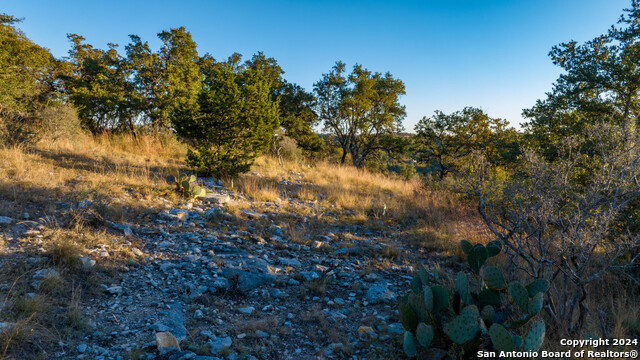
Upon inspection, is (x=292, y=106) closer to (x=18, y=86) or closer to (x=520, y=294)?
(x=18, y=86)

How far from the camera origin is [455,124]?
1365 cm

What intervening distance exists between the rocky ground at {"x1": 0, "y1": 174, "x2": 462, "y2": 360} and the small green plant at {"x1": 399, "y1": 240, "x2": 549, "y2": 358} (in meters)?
0.42

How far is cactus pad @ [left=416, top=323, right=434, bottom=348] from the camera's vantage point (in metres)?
2.23

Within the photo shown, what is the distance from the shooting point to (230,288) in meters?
3.39

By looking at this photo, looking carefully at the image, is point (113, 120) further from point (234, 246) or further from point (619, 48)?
point (619, 48)

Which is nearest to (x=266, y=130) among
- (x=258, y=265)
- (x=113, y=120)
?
(x=258, y=265)

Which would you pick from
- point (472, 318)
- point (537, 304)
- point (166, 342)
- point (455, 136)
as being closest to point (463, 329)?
point (472, 318)

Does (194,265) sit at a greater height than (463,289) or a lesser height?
lesser

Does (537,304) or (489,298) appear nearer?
(537,304)

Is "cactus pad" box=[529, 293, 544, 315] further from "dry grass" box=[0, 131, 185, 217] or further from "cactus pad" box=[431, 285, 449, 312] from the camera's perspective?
"dry grass" box=[0, 131, 185, 217]

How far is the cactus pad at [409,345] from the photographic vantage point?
2.25 meters

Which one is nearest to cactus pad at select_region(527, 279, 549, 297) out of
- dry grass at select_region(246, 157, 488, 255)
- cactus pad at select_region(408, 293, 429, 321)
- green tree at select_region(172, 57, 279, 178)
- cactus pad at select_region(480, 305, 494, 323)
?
cactus pad at select_region(480, 305, 494, 323)

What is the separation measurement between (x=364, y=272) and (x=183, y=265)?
257 cm

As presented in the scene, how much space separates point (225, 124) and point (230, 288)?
223 inches
